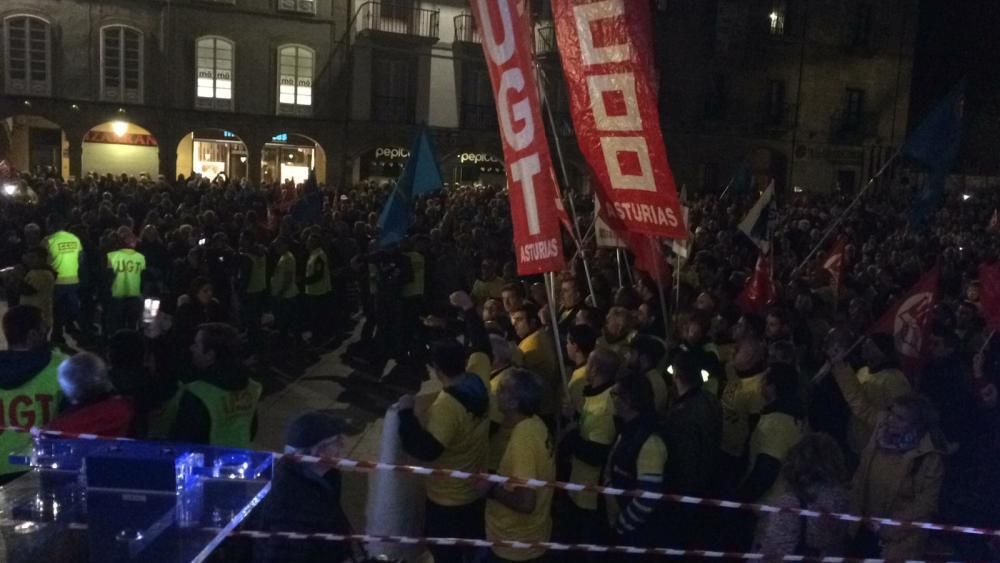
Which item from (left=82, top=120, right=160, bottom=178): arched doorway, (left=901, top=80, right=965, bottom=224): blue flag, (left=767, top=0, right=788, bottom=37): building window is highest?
(left=767, top=0, right=788, bottom=37): building window

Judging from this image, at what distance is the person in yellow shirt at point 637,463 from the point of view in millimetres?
3994

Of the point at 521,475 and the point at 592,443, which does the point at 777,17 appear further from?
the point at 521,475

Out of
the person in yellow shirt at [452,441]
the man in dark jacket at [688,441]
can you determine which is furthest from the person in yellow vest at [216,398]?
the man in dark jacket at [688,441]

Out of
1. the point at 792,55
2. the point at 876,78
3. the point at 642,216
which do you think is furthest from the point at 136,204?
the point at 876,78

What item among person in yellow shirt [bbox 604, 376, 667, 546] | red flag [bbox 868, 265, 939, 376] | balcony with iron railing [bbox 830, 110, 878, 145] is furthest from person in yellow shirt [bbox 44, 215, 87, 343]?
balcony with iron railing [bbox 830, 110, 878, 145]

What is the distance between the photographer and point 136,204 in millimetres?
15297

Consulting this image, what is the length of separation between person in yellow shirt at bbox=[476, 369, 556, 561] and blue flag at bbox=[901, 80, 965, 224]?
25.9ft

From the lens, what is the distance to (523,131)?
5137 millimetres

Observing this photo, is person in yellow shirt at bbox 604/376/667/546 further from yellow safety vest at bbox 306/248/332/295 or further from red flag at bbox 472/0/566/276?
yellow safety vest at bbox 306/248/332/295

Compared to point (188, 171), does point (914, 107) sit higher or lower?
higher

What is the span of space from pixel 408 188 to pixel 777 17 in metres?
29.7

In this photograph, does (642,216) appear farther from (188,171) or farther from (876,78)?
(876,78)

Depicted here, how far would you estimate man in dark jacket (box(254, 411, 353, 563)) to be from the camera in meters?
3.41

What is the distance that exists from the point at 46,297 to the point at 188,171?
803 inches
